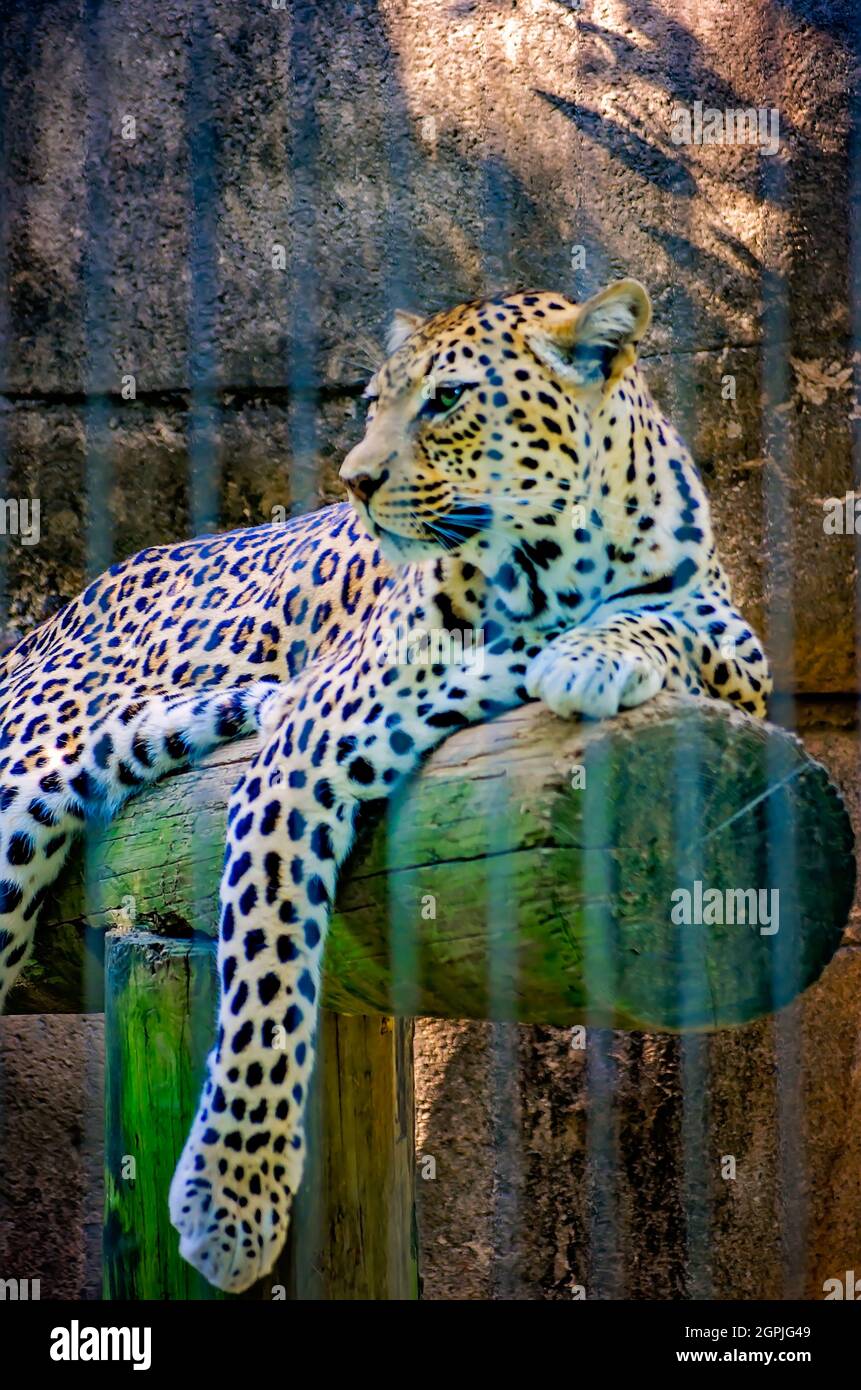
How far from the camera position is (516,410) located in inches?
107

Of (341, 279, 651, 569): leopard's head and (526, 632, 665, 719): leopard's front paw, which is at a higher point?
(341, 279, 651, 569): leopard's head

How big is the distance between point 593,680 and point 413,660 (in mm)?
470

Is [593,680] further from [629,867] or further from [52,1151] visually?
[52,1151]

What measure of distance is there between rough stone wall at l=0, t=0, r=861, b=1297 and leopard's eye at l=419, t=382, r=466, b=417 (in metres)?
1.67

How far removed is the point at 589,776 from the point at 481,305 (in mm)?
1025

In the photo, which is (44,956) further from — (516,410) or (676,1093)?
(676,1093)

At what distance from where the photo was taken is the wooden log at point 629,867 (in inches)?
85.9

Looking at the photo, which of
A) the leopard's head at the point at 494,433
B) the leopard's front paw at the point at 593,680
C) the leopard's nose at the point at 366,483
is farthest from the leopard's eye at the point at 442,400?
the leopard's front paw at the point at 593,680

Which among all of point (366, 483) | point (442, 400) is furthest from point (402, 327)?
point (366, 483)

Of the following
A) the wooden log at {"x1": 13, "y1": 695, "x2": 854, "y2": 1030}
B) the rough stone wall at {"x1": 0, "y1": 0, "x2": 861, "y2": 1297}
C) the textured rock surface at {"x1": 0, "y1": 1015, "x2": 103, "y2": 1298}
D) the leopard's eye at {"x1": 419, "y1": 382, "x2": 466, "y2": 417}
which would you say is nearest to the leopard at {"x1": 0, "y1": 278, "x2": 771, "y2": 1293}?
the leopard's eye at {"x1": 419, "y1": 382, "x2": 466, "y2": 417}

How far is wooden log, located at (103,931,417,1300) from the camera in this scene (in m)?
2.61

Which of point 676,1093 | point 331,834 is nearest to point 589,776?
point 331,834

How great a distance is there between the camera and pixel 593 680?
2.29 metres

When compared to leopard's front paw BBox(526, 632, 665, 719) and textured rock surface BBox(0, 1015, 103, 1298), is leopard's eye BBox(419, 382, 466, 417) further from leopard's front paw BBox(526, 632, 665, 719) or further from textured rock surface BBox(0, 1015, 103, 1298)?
textured rock surface BBox(0, 1015, 103, 1298)
